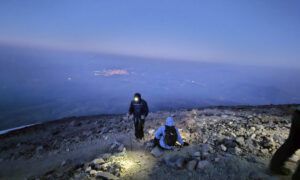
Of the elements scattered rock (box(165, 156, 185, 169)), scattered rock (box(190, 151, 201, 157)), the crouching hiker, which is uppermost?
the crouching hiker

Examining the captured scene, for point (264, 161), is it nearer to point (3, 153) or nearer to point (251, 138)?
point (251, 138)

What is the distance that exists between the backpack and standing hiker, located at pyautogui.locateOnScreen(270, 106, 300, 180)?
2967 millimetres

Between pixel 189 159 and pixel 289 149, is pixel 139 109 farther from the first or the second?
pixel 289 149

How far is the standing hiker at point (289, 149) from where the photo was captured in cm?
291

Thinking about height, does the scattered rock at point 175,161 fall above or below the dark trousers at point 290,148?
below

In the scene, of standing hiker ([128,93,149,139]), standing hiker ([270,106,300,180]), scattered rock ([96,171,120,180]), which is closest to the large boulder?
standing hiker ([270,106,300,180])

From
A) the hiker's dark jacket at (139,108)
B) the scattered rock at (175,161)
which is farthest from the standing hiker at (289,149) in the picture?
the hiker's dark jacket at (139,108)

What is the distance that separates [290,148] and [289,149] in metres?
0.04

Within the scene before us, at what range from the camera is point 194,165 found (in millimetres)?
4523

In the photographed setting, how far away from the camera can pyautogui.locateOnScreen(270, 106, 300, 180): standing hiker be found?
2.91 m

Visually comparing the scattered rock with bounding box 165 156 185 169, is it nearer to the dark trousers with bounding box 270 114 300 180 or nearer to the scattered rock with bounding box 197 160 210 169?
the scattered rock with bounding box 197 160 210 169

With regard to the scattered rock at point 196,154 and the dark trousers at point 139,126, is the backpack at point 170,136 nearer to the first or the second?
the scattered rock at point 196,154

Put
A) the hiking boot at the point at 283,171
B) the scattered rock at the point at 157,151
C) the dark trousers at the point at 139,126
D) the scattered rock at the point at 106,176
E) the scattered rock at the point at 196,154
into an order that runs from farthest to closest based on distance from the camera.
Result: the dark trousers at the point at 139,126
the scattered rock at the point at 157,151
the scattered rock at the point at 196,154
the scattered rock at the point at 106,176
the hiking boot at the point at 283,171

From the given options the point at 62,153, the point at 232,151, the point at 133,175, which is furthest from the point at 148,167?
the point at 62,153
